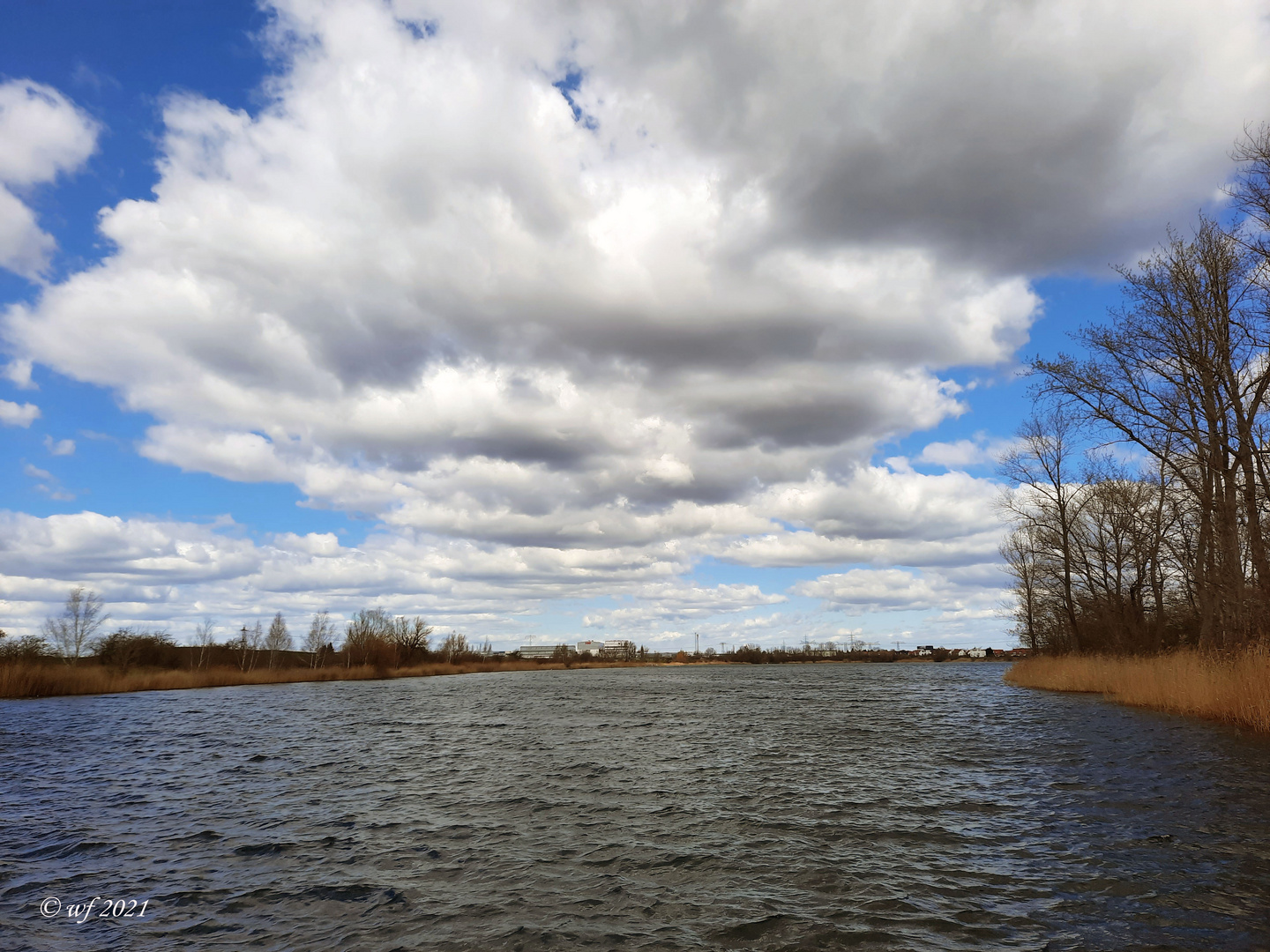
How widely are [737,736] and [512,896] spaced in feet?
67.7

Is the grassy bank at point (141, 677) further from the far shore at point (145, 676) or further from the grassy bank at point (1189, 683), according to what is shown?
the grassy bank at point (1189, 683)

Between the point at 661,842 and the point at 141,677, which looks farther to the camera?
the point at 141,677

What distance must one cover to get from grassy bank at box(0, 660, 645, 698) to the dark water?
36121 millimetres

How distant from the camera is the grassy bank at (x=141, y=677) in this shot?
56.0 meters

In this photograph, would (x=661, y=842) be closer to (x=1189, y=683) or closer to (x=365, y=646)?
(x=1189, y=683)

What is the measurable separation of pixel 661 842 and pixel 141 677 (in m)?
83.1

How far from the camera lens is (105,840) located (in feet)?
46.6

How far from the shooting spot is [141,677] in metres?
74.6

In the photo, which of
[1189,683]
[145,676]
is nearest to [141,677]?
[145,676]

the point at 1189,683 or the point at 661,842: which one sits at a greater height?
the point at 1189,683

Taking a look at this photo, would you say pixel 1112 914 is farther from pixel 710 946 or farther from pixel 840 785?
pixel 840 785

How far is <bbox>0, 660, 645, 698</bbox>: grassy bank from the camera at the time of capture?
56.0m

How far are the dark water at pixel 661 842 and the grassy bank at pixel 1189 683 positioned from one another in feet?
5.63

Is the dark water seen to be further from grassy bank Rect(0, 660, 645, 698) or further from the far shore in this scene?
the far shore
